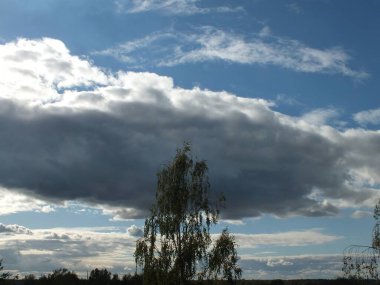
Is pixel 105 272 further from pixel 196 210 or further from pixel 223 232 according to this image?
pixel 196 210

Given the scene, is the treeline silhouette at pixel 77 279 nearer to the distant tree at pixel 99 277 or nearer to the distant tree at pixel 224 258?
the distant tree at pixel 99 277

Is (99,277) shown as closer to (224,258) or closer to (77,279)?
(77,279)

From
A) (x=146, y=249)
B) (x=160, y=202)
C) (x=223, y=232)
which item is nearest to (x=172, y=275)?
(x=146, y=249)

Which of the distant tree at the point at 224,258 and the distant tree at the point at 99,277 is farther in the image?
the distant tree at the point at 99,277

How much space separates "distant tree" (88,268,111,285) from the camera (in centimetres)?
12006

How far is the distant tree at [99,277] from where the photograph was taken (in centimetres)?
12006

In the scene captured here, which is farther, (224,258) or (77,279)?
(77,279)

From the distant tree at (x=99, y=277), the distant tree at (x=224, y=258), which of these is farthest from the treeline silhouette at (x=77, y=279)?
the distant tree at (x=224, y=258)

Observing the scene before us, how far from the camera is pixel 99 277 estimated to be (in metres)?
122

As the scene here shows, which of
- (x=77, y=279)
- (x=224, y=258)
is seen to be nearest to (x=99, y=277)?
(x=77, y=279)

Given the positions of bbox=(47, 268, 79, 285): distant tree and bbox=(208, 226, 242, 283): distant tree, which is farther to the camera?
bbox=(47, 268, 79, 285): distant tree

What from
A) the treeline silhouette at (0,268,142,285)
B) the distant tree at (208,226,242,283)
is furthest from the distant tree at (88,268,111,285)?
the distant tree at (208,226,242,283)

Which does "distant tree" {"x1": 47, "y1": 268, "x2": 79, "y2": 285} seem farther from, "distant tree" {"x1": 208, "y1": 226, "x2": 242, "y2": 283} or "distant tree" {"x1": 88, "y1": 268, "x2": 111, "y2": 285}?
"distant tree" {"x1": 208, "y1": 226, "x2": 242, "y2": 283}

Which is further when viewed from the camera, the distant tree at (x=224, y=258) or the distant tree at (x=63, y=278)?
the distant tree at (x=63, y=278)
